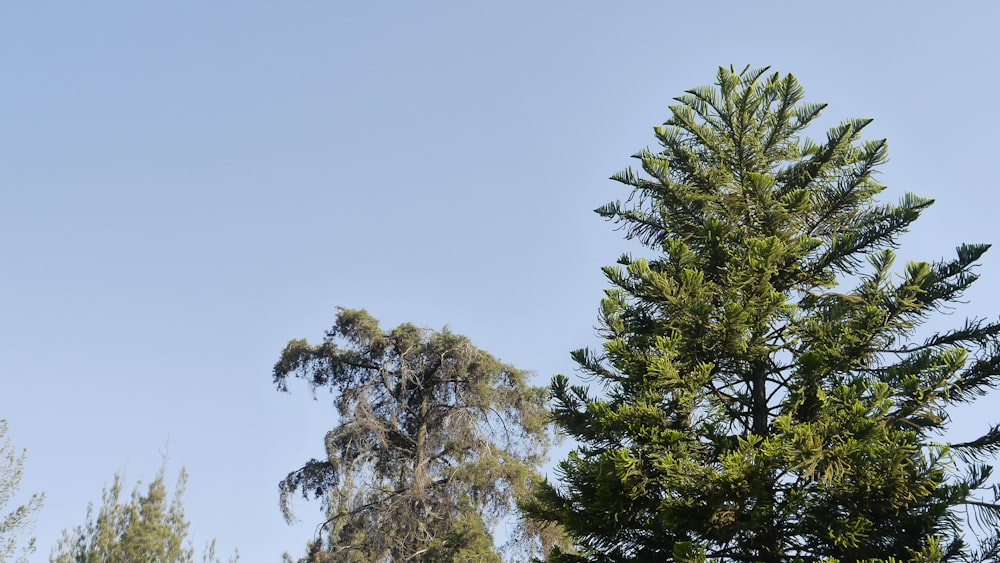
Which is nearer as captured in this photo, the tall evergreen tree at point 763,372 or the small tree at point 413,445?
the tall evergreen tree at point 763,372

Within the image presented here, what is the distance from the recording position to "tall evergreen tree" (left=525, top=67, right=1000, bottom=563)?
796cm

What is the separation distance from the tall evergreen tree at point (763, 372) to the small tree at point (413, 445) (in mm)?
10300

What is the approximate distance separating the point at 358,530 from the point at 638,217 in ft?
41.4

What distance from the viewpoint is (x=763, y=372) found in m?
9.59

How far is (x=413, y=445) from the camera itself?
884 inches

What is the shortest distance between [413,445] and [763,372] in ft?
46.1

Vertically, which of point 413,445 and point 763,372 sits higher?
point 413,445

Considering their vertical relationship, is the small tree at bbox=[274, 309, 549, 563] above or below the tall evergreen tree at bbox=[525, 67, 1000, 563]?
above

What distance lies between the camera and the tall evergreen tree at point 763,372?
7957 mm

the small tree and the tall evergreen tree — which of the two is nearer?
the tall evergreen tree

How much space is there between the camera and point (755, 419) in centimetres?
943

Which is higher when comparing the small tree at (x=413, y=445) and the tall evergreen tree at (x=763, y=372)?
the small tree at (x=413, y=445)

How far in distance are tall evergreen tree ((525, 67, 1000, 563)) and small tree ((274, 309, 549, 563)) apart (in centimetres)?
1030

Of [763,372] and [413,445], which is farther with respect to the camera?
[413,445]
